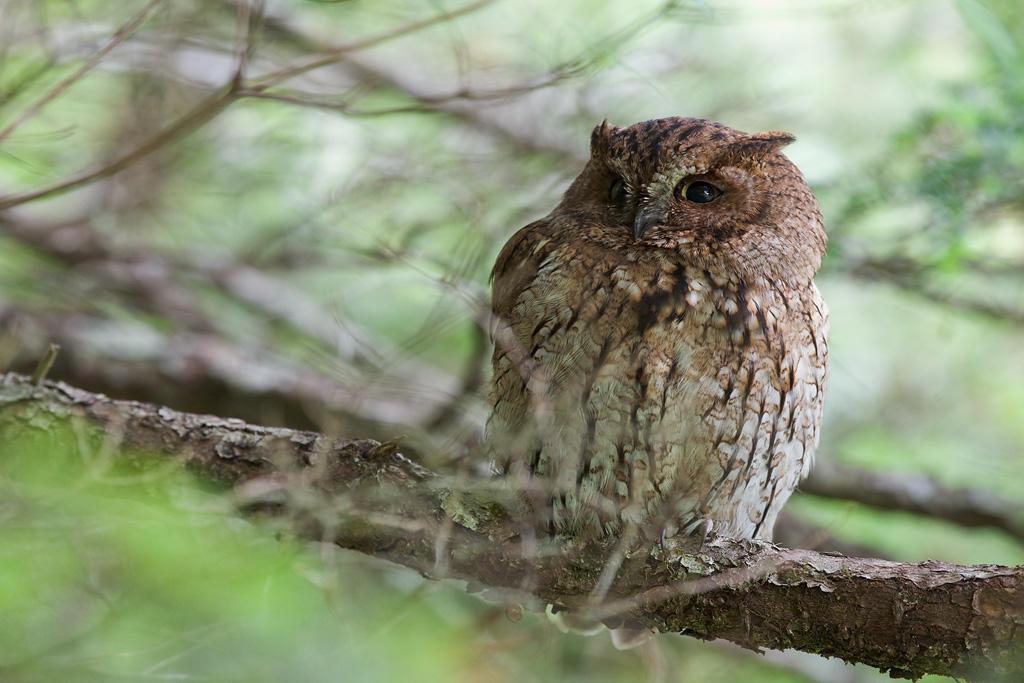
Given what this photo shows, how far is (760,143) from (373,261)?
41.0 inches

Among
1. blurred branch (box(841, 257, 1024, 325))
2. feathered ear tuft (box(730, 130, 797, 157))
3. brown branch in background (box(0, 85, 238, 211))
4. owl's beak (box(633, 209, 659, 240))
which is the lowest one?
brown branch in background (box(0, 85, 238, 211))

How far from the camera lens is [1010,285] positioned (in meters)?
3.60

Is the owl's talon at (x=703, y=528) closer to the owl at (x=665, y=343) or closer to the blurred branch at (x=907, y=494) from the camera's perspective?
the owl at (x=665, y=343)

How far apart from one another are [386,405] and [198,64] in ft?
5.27

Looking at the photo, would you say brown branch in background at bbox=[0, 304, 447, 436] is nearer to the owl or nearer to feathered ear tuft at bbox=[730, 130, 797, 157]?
the owl

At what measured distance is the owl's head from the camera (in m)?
2.13

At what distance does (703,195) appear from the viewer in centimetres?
220

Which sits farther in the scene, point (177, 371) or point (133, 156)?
point (177, 371)

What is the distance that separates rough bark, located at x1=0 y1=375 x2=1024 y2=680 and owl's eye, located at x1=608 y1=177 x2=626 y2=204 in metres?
0.74

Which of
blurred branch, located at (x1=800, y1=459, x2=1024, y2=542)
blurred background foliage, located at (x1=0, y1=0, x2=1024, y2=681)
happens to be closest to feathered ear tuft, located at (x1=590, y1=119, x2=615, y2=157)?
blurred background foliage, located at (x1=0, y1=0, x2=1024, y2=681)

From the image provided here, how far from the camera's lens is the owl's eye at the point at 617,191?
222cm

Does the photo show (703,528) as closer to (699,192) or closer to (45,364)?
(699,192)

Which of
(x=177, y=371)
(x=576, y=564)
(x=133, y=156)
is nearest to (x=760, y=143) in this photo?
(x=576, y=564)

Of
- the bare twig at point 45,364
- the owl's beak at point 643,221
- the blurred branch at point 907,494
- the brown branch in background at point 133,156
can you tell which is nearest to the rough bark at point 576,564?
the bare twig at point 45,364
